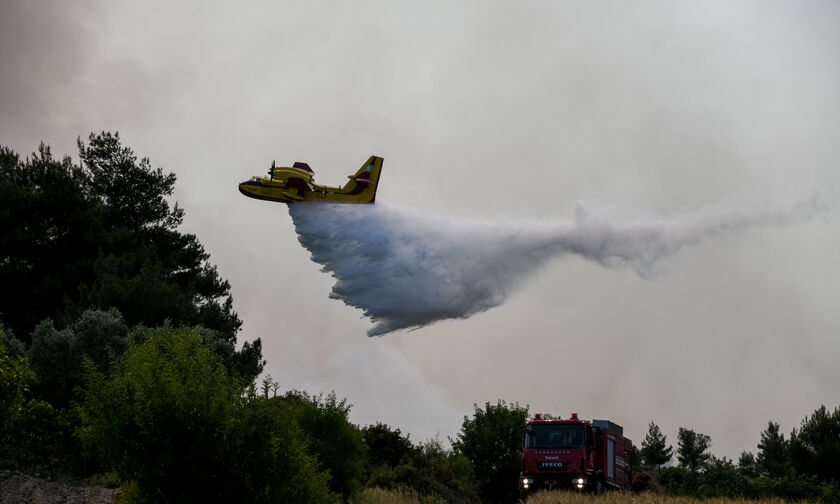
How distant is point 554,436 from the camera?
30.1 meters

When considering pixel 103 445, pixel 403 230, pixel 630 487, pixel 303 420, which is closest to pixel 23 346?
pixel 303 420

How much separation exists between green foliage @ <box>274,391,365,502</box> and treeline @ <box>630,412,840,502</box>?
41.5ft

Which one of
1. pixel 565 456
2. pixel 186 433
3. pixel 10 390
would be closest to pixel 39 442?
pixel 10 390

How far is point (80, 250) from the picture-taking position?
160 ft

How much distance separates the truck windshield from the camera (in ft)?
97.9

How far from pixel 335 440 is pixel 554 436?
7577 mm

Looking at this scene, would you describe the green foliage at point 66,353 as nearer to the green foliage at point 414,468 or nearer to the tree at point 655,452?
the green foliage at point 414,468

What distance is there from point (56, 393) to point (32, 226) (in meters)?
18.3

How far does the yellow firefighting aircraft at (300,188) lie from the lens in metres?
43.2

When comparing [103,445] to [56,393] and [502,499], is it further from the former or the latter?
[502,499]

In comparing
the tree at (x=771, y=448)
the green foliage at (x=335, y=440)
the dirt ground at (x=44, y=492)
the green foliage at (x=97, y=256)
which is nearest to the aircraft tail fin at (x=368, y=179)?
the green foliage at (x=97, y=256)

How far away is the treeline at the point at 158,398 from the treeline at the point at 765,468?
14 centimetres

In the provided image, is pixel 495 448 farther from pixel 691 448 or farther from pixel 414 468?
pixel 691 448

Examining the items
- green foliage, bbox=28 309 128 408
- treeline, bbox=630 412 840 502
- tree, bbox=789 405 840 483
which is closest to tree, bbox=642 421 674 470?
treeline, bbox=630 412 840 502
